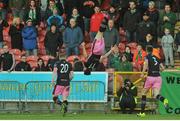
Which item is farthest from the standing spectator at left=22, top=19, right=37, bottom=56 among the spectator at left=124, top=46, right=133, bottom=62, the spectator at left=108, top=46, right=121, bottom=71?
the spectator at left=124, top=46, right=133, bottom=62

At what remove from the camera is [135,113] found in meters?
23.9

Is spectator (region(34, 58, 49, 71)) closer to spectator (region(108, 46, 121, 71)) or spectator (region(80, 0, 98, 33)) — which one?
spectator (region(108, 46, 121, 71))

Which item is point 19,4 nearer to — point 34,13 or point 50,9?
point 34,13

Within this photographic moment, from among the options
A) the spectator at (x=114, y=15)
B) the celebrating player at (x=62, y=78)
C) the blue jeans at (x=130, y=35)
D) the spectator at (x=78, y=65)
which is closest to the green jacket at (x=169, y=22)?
the blue jeans at (x=130, y=35)

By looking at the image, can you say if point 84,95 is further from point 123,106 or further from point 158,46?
→ point 158,46

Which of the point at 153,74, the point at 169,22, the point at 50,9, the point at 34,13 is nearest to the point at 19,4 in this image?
the point at 34,13

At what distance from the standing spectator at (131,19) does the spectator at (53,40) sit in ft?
8.61

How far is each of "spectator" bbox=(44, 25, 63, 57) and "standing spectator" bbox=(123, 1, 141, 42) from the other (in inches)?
103

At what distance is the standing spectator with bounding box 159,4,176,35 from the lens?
86.6 feet

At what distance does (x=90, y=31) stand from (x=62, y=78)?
205 inches

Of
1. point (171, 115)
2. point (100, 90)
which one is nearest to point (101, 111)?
point (100, 90)

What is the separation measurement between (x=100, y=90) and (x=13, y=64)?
11.2ft

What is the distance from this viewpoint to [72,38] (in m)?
26.3

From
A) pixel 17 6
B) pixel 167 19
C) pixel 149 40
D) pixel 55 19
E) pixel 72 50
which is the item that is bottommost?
pixel 72 50
